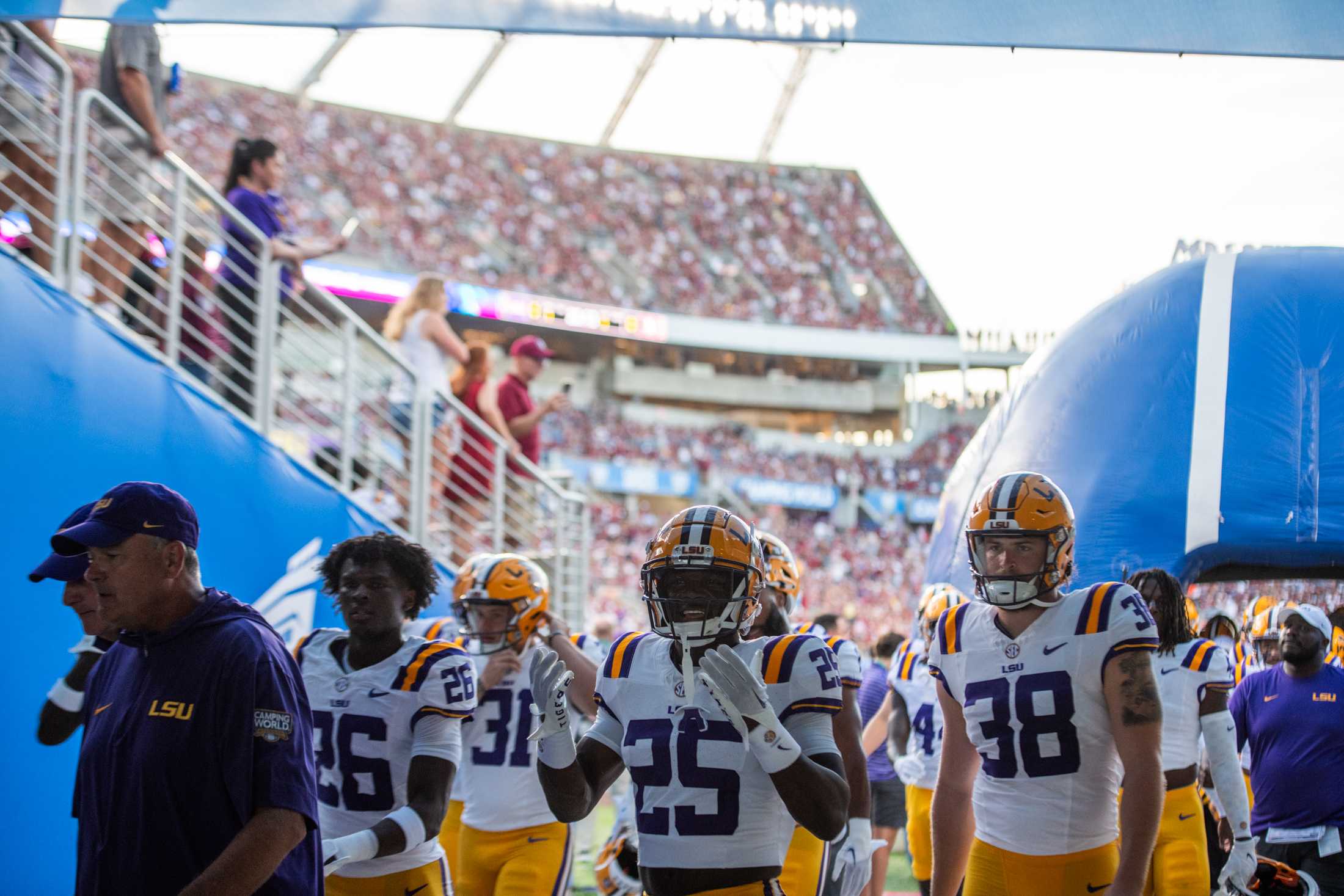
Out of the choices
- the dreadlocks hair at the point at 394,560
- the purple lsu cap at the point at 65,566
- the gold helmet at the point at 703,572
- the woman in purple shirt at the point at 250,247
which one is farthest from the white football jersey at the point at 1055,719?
the woman in purple shirt at the point at 250,247

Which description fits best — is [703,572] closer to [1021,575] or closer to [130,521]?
[1021,575]

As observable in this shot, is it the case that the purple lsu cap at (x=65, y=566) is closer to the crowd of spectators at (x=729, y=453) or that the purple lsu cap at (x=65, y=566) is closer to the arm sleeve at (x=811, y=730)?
the arm sleeve at (x=811, y=730)

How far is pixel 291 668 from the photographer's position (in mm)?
2689

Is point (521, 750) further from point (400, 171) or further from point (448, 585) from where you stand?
point (400, 171)

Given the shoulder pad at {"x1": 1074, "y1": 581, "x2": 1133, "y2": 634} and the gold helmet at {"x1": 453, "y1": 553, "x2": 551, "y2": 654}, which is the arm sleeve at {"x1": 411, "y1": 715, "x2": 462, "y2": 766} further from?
the shoulder pad at {"x1": 1074, "y1": 581, "x2": 1133, "y2": 634}

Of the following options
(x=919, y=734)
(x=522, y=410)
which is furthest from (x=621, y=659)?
(x=522, y=410)

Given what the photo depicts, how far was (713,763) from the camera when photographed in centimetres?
296

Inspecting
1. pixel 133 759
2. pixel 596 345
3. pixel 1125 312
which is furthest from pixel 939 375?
pixel 133 759

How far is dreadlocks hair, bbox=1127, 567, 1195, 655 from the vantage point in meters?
5.12

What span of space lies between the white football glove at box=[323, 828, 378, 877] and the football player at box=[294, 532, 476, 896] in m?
0.28

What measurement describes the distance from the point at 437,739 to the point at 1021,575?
5.85ft

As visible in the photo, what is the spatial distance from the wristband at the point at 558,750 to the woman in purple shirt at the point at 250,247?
14.0ft

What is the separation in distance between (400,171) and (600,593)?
15063 millimetres

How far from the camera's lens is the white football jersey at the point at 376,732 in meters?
3.98
